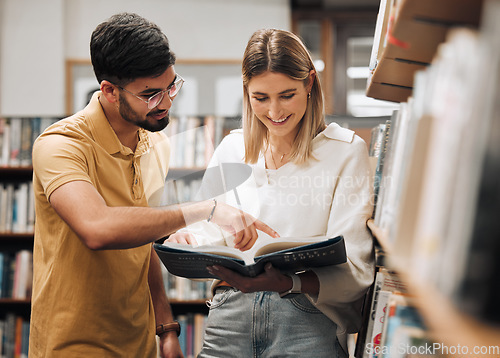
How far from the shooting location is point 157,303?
167cm

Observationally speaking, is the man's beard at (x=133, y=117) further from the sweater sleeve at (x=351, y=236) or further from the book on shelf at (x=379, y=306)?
the book on shelf at (x=379, y=306)

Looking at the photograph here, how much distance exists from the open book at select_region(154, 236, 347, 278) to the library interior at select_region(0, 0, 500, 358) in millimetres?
114

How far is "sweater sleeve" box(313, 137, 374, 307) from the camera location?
49.3 inches

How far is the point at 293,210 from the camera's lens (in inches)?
54.6

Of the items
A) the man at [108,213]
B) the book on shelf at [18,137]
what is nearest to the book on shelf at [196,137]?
the book on shelf at [18,137]

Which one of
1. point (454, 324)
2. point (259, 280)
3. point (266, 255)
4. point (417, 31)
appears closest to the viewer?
point (454, 324)

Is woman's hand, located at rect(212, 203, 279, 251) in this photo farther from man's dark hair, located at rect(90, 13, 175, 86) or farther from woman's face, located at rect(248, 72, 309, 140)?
man's dark hair, located at rect(90, 13, 175, 86)

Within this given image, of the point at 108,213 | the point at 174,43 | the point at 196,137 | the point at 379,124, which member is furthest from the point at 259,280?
the point at 174,43

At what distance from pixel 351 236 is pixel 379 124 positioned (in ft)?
2.63

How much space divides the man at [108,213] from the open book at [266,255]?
10cm

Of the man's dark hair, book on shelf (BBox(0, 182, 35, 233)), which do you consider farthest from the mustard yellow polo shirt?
book on shelf (BBox(0, 182, 35, 233))

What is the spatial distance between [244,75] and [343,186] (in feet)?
1.45

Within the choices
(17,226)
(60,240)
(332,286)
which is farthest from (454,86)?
(17,226)

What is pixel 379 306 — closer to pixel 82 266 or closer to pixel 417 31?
pixel 417 31
